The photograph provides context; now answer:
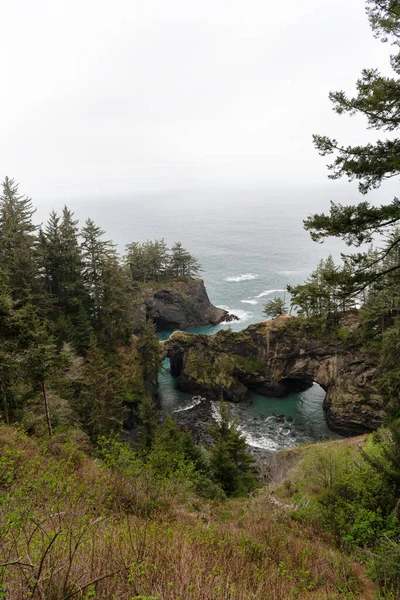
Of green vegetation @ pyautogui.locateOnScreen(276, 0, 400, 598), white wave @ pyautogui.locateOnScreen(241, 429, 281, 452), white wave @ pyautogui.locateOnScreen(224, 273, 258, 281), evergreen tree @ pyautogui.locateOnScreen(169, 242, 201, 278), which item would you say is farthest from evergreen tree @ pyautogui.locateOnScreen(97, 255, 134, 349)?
white wave @ pyautogui.locateOnScreen(224, 273, 258, 281)

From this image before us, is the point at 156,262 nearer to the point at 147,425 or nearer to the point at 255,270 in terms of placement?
the point at 255,270

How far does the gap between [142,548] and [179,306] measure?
211 feet

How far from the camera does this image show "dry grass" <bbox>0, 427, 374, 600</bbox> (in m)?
4.34

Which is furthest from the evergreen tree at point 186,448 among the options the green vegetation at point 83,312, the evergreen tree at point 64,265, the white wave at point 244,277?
the white wave at point 244,277

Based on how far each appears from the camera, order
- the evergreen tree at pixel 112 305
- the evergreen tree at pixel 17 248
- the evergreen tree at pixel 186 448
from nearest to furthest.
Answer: the evergreen tree at pixel 186 448 < the evergreen tree at pixel 17 248 < the evergreen tree at pixel 112 305

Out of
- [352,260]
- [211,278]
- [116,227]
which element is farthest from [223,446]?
[116,227]

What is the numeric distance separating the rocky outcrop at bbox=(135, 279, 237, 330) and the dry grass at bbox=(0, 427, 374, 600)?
5731 cm

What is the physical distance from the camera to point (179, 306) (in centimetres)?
6950

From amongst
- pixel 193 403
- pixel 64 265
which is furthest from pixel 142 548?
pixel 193 403

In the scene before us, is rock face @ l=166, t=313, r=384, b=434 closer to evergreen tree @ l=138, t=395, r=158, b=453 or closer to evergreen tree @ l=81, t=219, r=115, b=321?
evergreen tree @ l=81, t=219, r=115, b=321

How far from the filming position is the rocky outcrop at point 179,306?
69000mm

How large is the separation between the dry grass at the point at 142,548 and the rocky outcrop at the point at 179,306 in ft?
188

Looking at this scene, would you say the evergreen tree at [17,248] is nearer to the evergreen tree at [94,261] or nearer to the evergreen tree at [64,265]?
the evergreen tree at [64,265]

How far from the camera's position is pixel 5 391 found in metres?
15.7
